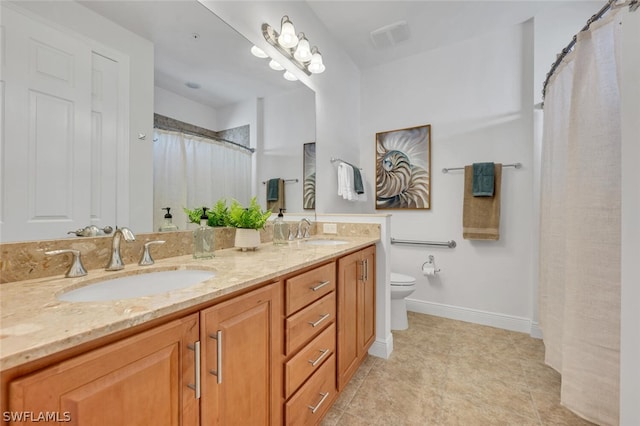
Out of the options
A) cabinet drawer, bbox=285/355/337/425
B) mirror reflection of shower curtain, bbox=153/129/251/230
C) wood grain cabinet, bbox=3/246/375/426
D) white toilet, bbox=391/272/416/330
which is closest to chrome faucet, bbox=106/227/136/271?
mirror reflection of shower curtain, bbox=153/129/251/230

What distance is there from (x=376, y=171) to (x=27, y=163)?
262 centimetres

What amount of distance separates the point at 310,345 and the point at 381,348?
3.26 feet

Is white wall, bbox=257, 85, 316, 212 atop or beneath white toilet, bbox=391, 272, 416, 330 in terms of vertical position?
atop

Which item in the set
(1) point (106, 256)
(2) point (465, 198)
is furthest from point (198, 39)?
(2) point (465, 198)

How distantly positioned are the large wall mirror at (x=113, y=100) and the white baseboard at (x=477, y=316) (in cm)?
220

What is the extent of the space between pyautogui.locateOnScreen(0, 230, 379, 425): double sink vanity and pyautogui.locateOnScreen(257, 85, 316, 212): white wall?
0.71 m

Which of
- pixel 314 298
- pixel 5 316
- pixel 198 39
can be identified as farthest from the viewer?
pixel 198 39

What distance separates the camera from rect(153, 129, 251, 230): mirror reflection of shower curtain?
1141 mm

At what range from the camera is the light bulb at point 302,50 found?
1952mm

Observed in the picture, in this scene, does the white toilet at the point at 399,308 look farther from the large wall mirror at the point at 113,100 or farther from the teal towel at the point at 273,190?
the large wall mirror at the point at 113,100

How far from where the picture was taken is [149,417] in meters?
0.55

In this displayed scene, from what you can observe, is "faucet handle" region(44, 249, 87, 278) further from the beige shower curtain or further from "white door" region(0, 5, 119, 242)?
the beige shower curtain

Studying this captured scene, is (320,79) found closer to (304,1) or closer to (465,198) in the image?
(304,1)

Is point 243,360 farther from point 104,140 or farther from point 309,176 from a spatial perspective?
point 309,176
